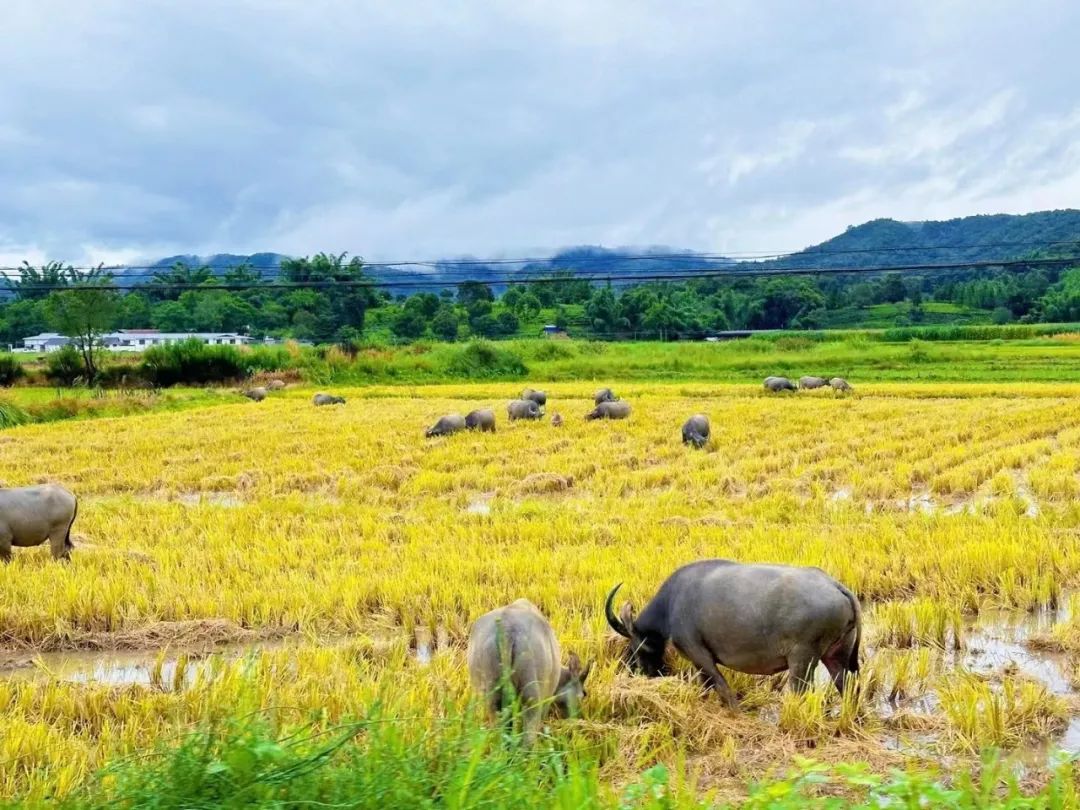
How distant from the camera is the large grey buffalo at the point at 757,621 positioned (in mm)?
4410

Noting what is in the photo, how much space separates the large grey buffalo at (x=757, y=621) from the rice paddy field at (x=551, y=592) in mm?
169

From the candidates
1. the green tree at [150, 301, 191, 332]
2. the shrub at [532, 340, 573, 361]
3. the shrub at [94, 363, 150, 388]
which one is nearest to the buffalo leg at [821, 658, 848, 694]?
the shrub at [94, 363, 150, 388]

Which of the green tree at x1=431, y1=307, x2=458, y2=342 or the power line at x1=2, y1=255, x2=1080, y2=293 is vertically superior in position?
the power line at x1=2, y1=255, x2=1080, y2=293

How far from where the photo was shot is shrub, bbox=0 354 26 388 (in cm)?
3491

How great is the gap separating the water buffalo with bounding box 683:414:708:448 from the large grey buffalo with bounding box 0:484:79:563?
9968 millimetres

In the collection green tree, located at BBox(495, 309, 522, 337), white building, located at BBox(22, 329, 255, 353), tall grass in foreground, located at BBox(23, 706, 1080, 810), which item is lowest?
tall grass in foreground, located at BBox(23, 706, 1080, 810)

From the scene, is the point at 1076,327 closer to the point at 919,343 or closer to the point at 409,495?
the point at 919,343

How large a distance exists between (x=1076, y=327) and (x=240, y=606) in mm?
54144

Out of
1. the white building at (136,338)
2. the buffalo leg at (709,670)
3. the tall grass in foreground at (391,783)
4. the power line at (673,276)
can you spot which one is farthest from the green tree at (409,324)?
the tall grass in foreground at (391,783)

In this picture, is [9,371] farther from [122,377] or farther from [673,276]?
[673,276]

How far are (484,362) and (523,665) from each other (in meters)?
38.3

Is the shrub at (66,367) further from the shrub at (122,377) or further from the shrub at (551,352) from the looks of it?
the shrub at (551,352)

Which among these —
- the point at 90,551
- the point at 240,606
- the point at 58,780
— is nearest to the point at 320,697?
the point at 58,780

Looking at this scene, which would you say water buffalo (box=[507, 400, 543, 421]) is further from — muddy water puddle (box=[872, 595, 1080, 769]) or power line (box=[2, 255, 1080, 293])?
muddy water puddle (box=[872, 595, 1080, 769])
